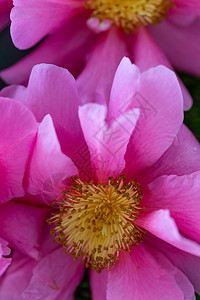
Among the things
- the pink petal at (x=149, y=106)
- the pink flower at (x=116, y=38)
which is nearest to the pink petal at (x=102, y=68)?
the pink flower at (x=116, y=38)

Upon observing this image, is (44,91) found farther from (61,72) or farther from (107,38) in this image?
(107,38)

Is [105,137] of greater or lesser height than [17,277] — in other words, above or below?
above

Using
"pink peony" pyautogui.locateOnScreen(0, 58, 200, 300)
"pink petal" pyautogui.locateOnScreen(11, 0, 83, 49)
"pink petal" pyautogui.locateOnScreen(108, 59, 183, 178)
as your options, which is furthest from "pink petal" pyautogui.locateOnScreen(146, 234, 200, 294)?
"pink petal" pyautogui.locateOnScreen(11, 0, 83, 49)

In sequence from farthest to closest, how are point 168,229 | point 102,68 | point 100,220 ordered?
point 102,68
point 100,220
point 168,229

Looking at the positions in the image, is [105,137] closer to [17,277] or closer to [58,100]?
[58,100]

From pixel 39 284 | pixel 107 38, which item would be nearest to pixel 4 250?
pixel 39 284

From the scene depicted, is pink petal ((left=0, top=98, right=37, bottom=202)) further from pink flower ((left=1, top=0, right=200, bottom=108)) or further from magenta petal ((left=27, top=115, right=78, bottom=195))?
pink flower ((left=1, top=0, right=200, bottom=108))

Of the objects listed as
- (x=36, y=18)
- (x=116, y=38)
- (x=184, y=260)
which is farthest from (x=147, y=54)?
(x=184, y=260)
